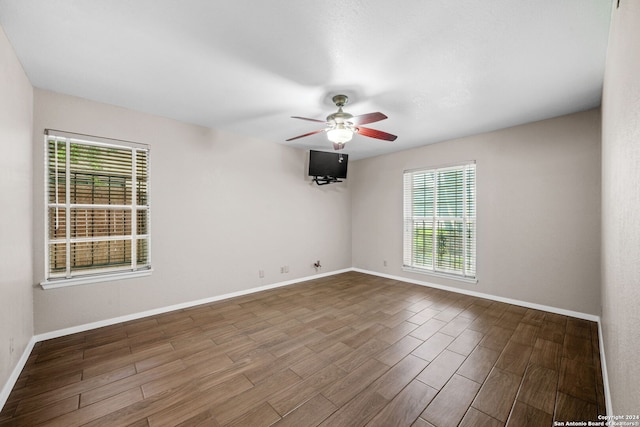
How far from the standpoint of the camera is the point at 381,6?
159cm

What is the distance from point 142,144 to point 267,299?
109 inches

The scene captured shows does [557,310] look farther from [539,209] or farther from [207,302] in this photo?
[207,302]

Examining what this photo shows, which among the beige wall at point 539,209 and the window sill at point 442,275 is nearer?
the beige wall at point 539,209

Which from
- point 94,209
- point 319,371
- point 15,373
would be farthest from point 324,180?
point 15,373

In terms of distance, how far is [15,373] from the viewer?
2.08 metres

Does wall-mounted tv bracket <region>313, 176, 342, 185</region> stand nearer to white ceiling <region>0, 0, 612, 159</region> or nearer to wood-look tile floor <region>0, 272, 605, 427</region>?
white ceiling <region>0, 0, 612, 159</region>

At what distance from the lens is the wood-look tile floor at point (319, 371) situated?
1721 millimetres

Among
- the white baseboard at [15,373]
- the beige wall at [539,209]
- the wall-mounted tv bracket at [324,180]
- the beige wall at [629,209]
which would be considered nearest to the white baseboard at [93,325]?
the white baseboard at [15,373]

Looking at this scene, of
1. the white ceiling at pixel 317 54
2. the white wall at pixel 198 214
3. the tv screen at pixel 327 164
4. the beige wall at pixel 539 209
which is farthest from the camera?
the tv screen at pixel 327 164

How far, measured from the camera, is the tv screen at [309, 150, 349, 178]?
16.2 feet

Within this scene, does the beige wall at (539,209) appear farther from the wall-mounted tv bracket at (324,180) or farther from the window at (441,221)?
the wall-mounted tv bracket at (324,180)

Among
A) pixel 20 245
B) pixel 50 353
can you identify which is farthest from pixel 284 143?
pixel 50 353

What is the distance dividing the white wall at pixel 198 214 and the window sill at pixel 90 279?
2.5 inches

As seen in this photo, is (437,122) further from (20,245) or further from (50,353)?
(50,353)
